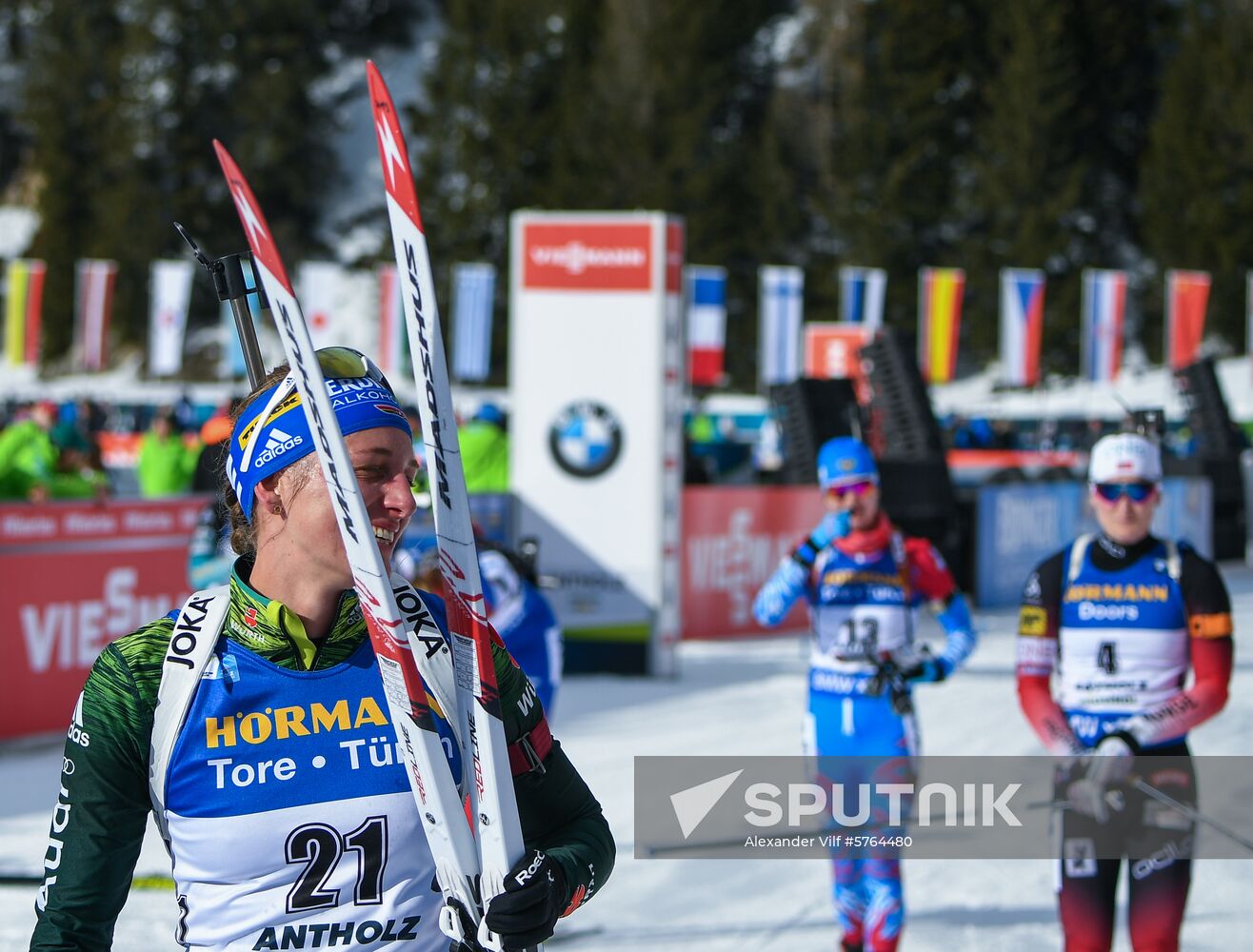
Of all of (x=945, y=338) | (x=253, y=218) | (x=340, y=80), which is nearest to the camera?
(x=253, y=218)

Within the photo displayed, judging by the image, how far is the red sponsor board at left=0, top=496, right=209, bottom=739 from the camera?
873cm

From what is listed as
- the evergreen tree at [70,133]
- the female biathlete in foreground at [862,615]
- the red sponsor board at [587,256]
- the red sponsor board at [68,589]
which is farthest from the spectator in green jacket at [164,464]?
the evergreen tree at [70,133]

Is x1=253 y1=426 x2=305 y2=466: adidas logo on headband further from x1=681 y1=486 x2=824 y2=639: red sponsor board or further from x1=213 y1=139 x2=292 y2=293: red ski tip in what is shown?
x1=681 y1=486 x2=824 y2=639: red sponsor board

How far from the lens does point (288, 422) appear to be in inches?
82.2

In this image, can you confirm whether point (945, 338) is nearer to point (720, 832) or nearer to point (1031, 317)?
point (1031, 317)

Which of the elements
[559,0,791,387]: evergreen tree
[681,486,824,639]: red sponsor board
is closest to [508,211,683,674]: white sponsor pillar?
[681,486,824,639]: red sponsor board

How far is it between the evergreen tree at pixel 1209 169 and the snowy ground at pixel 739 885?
4172 cm

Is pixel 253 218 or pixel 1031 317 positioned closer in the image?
pixel 253 218

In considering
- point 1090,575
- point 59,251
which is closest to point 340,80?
point 59,251

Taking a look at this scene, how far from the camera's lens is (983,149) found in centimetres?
5341

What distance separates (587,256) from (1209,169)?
144 feet

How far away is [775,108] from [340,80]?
2279cm

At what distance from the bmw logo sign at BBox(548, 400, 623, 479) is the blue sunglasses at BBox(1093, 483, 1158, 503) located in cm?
723

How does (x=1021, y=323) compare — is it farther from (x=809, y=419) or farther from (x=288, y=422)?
(x=288, y=422)
